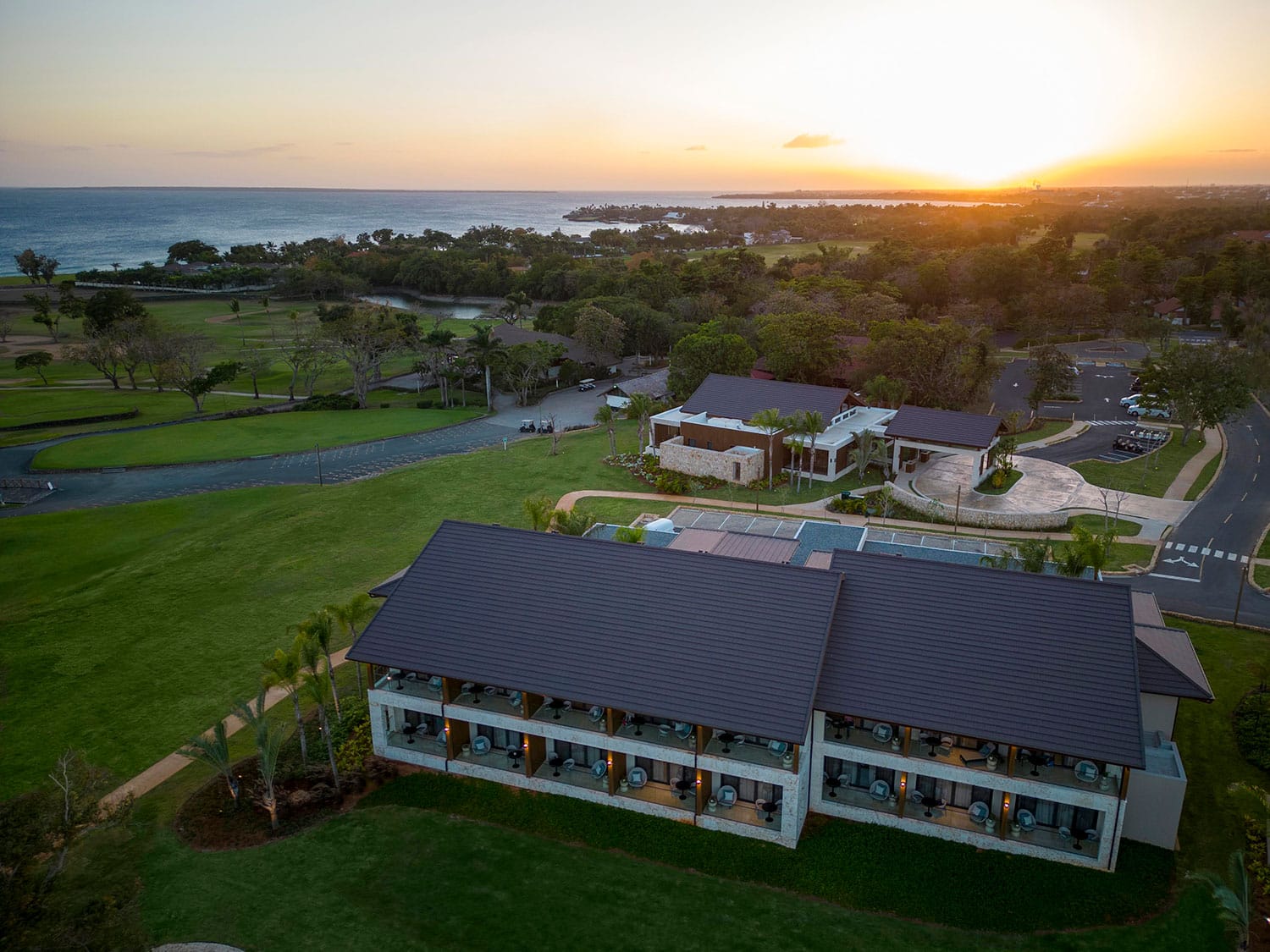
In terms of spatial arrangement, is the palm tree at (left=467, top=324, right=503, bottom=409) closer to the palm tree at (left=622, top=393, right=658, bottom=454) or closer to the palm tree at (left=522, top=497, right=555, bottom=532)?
the palm tree at (left=622, top=393, right=658, bottom=454)

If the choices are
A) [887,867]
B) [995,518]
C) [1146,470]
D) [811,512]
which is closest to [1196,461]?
[1146,470]

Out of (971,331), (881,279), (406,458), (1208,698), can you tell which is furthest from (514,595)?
(881,279)

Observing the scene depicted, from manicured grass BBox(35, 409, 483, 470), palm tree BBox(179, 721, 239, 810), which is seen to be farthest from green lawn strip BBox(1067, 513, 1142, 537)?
manicured grass BBox(35, 409, 483, 470)

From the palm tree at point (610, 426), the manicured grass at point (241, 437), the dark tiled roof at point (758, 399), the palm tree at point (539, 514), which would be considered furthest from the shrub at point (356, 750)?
the manicured grass at point (241, 437)

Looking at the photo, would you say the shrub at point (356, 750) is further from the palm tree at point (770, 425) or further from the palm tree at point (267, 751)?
the palm tree at point (770, 425)

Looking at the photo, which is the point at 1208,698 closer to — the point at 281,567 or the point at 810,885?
the point at 810,885

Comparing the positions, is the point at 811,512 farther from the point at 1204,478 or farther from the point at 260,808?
the point at 260,808

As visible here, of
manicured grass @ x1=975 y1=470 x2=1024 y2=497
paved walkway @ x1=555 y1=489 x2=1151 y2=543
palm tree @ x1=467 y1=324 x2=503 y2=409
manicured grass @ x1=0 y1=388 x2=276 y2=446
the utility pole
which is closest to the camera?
the utility pole
